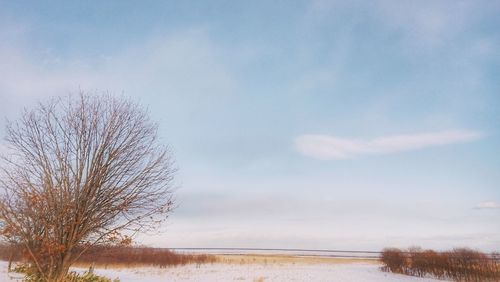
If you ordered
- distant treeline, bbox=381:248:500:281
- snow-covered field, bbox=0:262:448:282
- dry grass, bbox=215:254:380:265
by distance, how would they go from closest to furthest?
1. snow-covered field, bbox=0:262:448:282
2. distant treeline, bbox=381:248:500:281
3. dry grass, bbox=215:254:380:265

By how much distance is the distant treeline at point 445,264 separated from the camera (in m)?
29.4

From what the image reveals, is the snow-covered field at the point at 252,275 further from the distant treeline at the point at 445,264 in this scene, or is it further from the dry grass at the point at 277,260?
the dry grass at the point at 277,260

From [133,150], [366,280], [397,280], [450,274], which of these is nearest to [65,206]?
[133,150]

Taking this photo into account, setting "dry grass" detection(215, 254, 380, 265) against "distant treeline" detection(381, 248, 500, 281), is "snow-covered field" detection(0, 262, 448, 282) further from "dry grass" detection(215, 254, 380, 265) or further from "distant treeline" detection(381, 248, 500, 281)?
"dry grass" detection(215, 254, 380, 265)

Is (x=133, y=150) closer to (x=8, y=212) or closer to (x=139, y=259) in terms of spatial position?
(x=8, y=212)

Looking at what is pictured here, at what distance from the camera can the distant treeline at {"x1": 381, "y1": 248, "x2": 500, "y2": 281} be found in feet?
96.5

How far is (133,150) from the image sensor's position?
12.0 metres

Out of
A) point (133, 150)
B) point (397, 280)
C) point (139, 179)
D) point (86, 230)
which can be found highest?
point (133, 150)

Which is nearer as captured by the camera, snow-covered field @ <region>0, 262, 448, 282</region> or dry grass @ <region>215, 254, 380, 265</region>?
snow-covered field @ <region>0, 262, 448, 282</region>

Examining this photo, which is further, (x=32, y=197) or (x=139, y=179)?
(x=139, y=179)

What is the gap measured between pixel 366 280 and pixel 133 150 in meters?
22.3

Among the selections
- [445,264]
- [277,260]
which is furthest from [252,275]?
[277,260]

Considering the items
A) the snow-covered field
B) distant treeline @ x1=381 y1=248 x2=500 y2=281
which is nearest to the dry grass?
the snow-covered field

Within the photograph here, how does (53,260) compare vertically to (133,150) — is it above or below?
below
